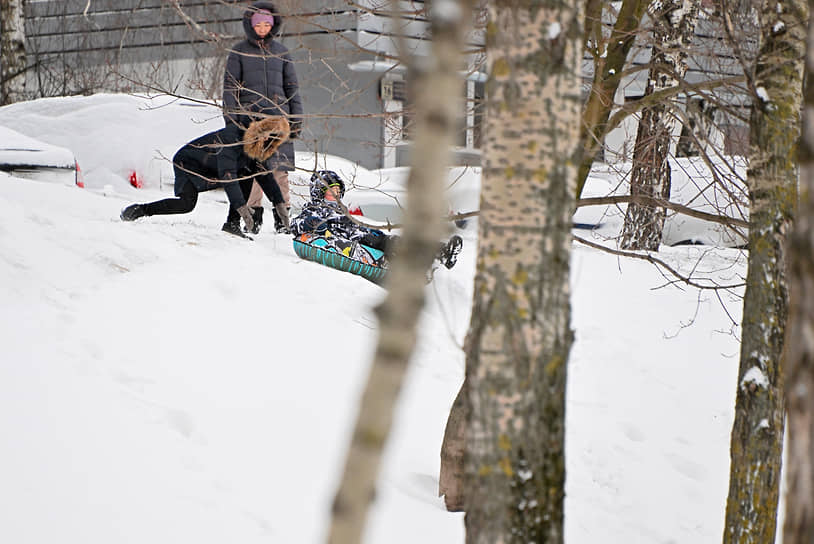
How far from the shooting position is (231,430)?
4137 mm

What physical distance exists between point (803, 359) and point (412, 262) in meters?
0.64

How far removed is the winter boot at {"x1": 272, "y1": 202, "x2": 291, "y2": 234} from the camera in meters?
7.29

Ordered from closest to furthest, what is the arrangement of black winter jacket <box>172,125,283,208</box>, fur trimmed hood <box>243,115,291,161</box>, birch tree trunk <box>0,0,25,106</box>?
fur trimmed hood <box>243,115,291,161</box>, black winter jacket <box>172,125,283,208</box>, birch tree trunk <box>0,0,25,106</box>

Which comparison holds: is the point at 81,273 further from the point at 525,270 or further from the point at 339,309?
the point at 525,270

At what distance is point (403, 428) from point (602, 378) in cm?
211

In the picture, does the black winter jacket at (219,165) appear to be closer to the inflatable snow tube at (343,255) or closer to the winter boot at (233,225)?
the winter boot at (233,225)

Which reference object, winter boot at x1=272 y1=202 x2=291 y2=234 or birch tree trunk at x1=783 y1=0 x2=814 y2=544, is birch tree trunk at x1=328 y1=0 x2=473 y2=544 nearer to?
birch tree trunk at x1=783 y1=0 x2=814 y2=544

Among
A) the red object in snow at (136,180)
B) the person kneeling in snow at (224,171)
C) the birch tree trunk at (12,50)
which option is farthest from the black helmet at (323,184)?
the birch tree trunk at (12,50)

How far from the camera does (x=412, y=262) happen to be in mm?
1133

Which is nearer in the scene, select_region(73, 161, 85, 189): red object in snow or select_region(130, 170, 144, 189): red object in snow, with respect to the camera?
select_region(73, 161, 85, 189): red object in snow

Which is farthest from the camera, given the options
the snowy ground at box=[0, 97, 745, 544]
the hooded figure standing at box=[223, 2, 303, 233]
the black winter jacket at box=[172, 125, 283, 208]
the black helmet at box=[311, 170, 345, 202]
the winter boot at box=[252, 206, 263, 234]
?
the winter boot at box=[252, 206, 263, 234]

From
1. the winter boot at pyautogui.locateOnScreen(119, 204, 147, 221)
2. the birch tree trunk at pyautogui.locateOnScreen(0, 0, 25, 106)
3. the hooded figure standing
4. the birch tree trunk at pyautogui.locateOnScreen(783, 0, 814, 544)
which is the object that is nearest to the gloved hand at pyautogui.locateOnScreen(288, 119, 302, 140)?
the hooded figure standing

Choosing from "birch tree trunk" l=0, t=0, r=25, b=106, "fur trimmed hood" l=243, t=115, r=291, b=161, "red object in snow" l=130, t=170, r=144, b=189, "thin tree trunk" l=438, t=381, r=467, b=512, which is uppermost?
"birch tree trunk" l=0, t=0, r=25, b=106

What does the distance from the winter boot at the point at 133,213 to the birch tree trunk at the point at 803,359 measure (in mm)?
6360
